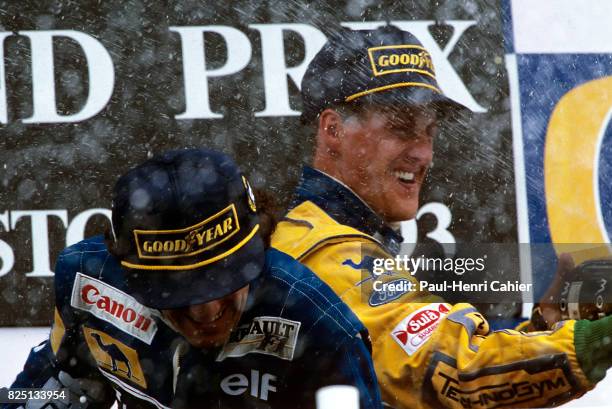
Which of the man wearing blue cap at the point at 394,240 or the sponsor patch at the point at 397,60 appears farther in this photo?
the sponsor patch at the point at 397,60

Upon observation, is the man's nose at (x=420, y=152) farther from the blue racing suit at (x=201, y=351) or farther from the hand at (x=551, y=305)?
the blue racing suit at (x=201, y=351)

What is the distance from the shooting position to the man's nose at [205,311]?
1297mm

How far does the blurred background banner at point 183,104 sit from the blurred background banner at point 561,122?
0.12ft

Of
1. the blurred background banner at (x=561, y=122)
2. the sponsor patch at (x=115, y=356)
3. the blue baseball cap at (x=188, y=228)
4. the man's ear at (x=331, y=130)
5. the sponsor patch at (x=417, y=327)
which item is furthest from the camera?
the blurred background banner at (x=561, y=122)

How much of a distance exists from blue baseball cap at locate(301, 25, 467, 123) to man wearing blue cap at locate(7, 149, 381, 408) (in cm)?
51

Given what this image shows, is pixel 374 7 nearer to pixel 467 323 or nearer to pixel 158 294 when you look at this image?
pixel 467 323

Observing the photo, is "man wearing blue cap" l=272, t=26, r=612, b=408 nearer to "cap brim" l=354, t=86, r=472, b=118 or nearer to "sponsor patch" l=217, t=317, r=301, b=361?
"cap brim" l=354, t=86, r=472, b=118

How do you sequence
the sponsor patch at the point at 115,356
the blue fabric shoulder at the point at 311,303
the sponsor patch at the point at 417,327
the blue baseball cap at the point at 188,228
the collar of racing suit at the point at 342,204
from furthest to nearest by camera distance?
the collar of racing suit at the point at 342,204 < the sponsor patch at the point at 417,327 < the sponsor patch at the point at 115,356 < the blue fabric shoulder at the point at 311,303 < the blue baseball cap at the point at 188,228

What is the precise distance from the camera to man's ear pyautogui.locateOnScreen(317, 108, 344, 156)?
73.3 inches

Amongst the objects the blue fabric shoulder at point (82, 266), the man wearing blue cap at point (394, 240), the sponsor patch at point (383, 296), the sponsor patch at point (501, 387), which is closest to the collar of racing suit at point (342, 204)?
the man wearing blue cap at point (394, 240)

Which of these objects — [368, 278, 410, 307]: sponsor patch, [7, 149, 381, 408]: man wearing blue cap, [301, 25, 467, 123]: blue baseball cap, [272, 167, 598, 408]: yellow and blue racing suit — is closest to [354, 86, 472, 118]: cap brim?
[301, 25, 467, 123]: blue baseball cap

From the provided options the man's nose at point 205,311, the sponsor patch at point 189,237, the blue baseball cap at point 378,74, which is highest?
the blue baseball cap at point 378,74

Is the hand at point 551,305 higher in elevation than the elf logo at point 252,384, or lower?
higher

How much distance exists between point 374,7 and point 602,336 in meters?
0.88
